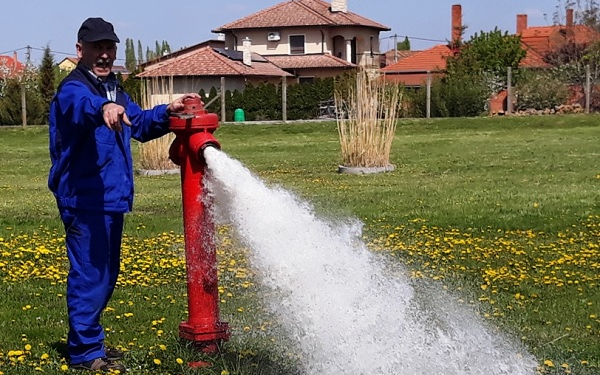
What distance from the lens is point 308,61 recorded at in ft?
198

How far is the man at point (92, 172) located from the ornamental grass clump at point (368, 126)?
13.0m

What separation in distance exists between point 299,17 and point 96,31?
59129mm

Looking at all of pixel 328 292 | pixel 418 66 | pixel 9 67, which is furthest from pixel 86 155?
pixel 418 66

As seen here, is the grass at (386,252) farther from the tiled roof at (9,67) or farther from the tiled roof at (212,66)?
the tiled roof at (9,67)

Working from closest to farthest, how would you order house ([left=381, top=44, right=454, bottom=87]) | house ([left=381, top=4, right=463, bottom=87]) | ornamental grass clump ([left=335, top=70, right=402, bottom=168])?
ornamental grass clump ([left=335, top=70, right=402, bottom=168]), house ([left=381, top=4, right=463, bottom=87]), house ([left=381, top=44, right=454, bottom=87])

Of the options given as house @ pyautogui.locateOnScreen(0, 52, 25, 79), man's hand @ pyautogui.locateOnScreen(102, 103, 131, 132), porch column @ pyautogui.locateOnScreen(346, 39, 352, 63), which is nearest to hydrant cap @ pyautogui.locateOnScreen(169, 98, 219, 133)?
man's hand @ pyautogui.locateOnScreen(102, 103, 131, 132)

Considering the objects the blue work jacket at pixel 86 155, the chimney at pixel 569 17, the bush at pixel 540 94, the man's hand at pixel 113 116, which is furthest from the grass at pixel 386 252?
the chimney at pixel 569 17

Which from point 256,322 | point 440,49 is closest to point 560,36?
point 440,49

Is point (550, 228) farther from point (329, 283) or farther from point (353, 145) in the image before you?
point (353, 145)

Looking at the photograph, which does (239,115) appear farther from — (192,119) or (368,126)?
(192,119)

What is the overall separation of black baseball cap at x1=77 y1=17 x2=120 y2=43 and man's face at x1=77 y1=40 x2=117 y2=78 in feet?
0.14

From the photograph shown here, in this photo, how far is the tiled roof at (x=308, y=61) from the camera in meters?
58.8

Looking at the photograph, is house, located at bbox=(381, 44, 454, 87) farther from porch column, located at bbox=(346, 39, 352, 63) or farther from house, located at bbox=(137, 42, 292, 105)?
house, located at bbox=(137, 42, 292, 105)

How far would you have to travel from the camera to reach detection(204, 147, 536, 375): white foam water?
4484 mm
